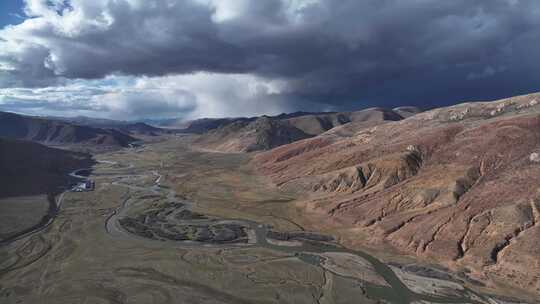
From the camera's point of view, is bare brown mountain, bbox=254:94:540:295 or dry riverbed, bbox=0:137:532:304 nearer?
dry riverbed, bbox=0:137:532:304

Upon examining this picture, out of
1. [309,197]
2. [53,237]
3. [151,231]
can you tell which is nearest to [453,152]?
[309,197]

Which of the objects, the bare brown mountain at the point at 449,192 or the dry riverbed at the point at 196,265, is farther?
the bare brown mountain at the point at 449,192

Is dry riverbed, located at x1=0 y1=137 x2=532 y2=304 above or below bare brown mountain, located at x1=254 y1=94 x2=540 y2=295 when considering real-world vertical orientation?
below

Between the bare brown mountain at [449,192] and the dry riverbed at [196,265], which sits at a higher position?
the bare brown mountain at [449,192]

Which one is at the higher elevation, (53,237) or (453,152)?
(453,152)

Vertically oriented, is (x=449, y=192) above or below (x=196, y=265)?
above

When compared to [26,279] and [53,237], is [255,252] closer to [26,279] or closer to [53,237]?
[26,279]

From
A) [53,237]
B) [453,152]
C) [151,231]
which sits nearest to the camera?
[53,237]

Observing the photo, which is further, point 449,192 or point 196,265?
point 449,192
